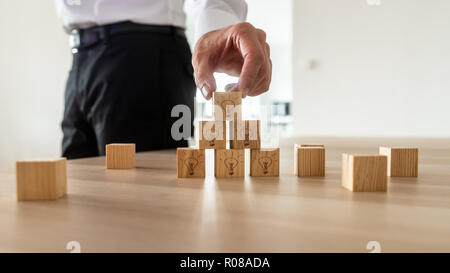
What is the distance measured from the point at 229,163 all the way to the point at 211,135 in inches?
3.1

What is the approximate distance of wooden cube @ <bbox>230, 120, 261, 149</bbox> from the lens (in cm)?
83

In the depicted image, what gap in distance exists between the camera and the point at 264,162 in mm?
800

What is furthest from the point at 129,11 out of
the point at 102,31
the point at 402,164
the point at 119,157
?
the point at 402,164

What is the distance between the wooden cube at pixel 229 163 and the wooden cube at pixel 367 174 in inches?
9.5

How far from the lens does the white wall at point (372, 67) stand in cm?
339

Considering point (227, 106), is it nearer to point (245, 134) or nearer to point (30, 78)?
point (245, 134)

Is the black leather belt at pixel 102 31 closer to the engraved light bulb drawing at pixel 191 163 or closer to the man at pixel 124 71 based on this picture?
the man at pixel 124 71

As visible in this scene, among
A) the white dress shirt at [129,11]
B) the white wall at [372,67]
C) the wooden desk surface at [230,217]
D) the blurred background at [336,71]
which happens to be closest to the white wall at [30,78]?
the blurred background at [336,71]

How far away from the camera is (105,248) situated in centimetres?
35

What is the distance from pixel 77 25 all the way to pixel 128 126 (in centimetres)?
47

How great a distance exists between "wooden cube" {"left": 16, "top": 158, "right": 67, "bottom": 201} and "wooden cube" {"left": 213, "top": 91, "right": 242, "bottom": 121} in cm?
38

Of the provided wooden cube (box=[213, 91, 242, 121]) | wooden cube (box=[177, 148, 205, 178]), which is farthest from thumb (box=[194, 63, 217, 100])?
wooden cube (box=[177, 148, 205, 178])
